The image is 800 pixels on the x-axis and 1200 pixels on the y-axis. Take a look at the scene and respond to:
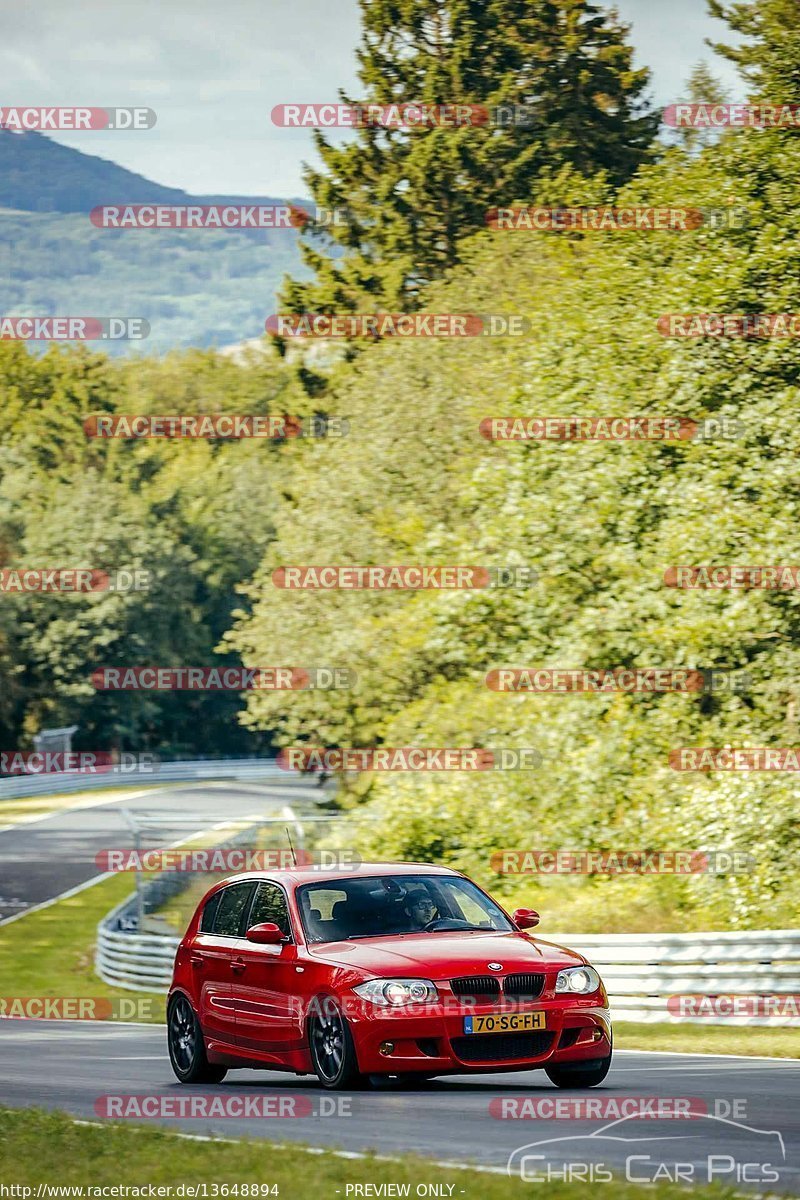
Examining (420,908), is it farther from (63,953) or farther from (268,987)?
(63,953)

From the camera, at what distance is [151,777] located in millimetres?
73312

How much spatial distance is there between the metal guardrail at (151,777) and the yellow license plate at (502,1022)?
176 ft

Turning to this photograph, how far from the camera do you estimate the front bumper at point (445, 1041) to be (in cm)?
1062

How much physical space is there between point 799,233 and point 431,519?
1042cm

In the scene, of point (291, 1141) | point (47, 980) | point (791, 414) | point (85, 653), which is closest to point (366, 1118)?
point (291, 1141)

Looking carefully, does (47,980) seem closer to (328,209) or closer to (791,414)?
(791,414)

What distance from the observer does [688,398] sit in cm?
2844

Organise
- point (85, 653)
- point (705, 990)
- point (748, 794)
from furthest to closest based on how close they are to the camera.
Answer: point (85, 653)
point (748, 794)
point (705, 990)

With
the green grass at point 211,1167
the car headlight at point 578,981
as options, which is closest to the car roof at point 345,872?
the car headlight at point 578,981

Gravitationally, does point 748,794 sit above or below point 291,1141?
below

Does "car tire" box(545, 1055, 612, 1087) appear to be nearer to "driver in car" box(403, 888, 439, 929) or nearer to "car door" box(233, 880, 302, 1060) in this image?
"driver in car" box(403, 888, 439, 929)

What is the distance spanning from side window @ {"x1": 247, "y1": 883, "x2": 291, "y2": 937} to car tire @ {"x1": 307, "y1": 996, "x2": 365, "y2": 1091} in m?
0.92

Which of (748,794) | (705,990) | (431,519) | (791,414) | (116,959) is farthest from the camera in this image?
(431,519)

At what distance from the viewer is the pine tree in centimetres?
5206
